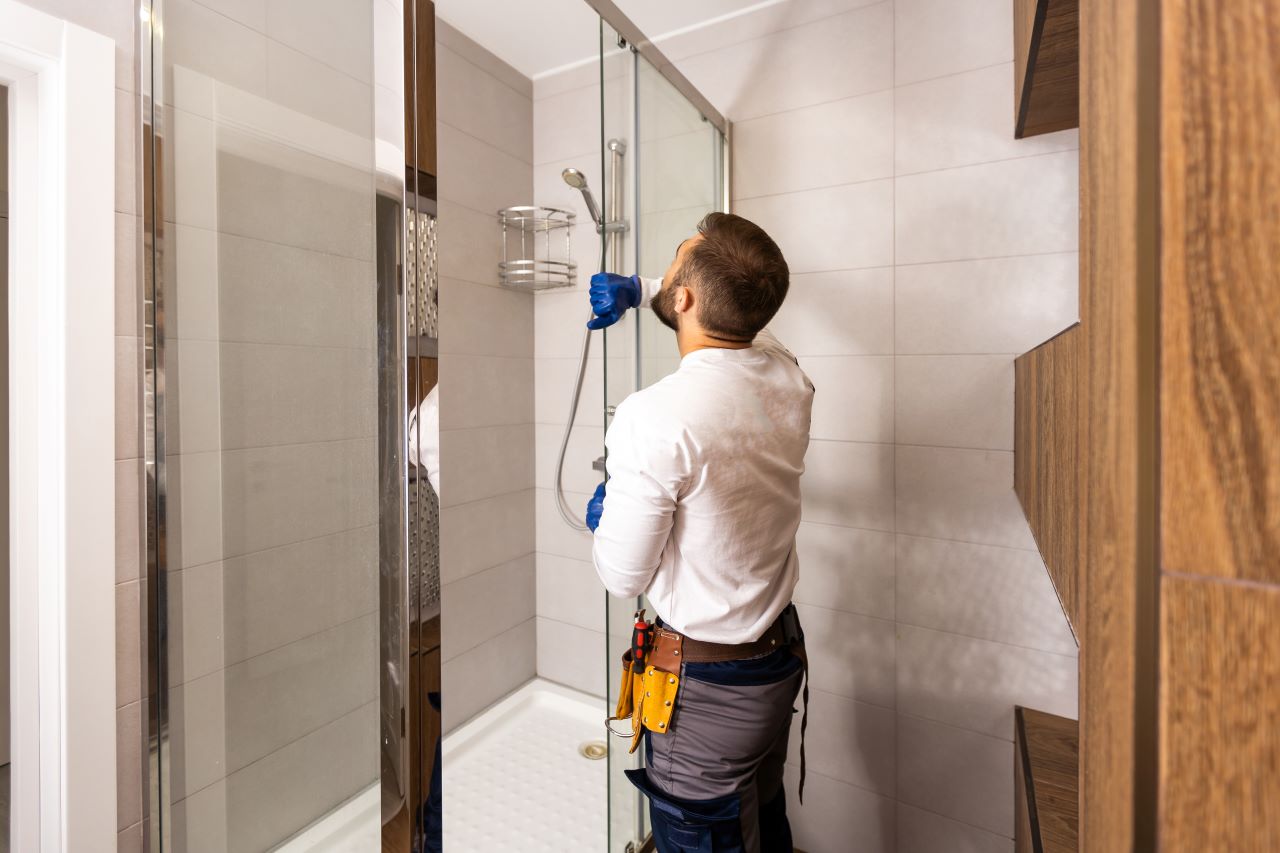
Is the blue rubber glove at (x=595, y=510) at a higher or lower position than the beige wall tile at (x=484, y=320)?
lower

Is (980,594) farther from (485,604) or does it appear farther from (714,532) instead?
(485,604)

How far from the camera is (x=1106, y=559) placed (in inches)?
15.6

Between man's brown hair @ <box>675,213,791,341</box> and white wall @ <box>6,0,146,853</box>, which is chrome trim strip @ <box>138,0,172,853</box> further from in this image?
man's brown hair @ <box>675,213,791,341</box>

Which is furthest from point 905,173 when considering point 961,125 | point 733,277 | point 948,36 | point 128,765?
point 128,765

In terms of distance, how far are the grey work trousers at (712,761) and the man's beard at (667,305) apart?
0.64 metres

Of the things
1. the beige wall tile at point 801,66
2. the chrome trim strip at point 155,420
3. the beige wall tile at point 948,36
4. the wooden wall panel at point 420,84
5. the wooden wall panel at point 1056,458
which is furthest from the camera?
the beige wall tile at point 801,66

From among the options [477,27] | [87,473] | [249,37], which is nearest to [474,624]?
[87,473]

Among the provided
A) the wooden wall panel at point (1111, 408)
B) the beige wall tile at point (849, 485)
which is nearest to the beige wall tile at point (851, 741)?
the beige wall tile at point (849, 485)

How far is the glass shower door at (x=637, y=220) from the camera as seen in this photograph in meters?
1.29

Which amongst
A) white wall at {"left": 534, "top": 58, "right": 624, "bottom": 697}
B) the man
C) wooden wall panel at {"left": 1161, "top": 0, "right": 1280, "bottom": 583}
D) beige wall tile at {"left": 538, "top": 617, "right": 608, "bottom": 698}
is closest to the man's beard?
the man

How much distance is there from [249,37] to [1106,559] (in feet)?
3.47

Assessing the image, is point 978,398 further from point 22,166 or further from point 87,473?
point 22,166

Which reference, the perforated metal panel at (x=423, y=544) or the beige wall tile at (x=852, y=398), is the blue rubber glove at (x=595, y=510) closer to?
the perforated metal panel at (x=423, y=544)

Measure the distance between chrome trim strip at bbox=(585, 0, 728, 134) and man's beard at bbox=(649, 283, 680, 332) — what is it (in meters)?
0.55
